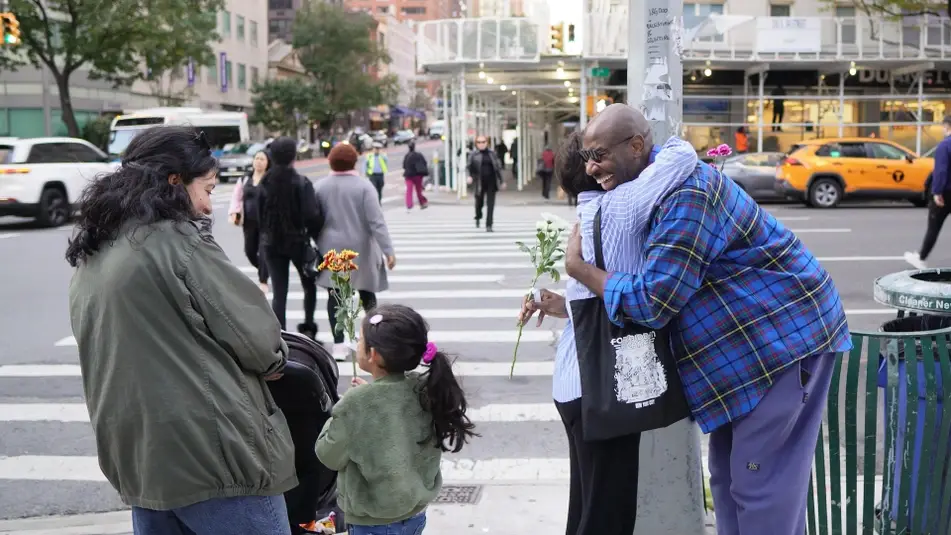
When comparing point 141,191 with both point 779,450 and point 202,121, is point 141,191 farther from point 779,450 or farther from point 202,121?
point 202,121

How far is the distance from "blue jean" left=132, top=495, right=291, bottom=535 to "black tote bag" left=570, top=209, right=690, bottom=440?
993 mm

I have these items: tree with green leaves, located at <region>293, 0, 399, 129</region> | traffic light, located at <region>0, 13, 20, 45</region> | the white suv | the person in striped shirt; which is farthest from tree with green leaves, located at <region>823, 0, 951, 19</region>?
tree with green leaves, located at <region>293, 0, 399, 129</region>

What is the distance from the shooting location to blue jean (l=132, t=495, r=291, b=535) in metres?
2.68

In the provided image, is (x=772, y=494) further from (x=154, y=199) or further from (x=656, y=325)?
(x=154, y=199)

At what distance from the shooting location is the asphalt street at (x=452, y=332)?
19.3 feet

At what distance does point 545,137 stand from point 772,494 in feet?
129

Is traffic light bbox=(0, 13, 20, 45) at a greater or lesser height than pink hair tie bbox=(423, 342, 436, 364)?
greater

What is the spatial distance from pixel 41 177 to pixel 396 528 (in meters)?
19.0

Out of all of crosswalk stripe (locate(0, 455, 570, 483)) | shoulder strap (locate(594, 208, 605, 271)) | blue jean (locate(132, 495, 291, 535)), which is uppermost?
shoulder strap (locate(594, 208, 605, 271))

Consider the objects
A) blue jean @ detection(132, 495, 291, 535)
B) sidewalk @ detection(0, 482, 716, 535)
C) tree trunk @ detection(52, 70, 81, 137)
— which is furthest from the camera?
tree trunk @ detection(52, 70, 81, 137)

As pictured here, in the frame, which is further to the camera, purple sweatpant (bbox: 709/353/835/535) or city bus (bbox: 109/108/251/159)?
city bus (bbox: 109/108/251/159)

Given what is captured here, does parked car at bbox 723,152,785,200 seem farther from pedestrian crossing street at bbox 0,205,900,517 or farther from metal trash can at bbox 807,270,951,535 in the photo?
metal trash can at bbox 807,270,951,535

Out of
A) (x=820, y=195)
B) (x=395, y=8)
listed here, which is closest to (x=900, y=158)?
(x=820, y=195)

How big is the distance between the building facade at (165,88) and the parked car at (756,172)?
25428 mm
